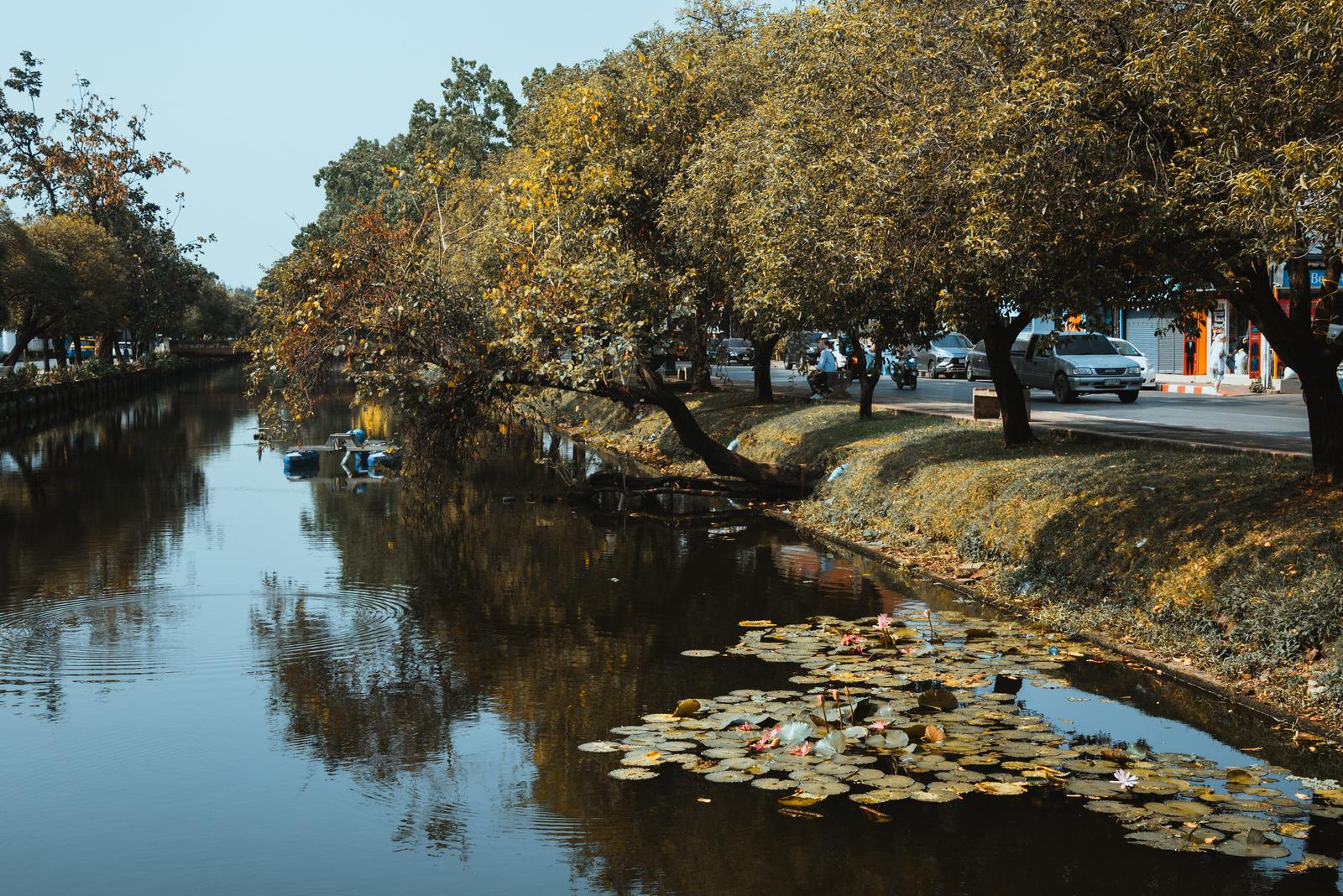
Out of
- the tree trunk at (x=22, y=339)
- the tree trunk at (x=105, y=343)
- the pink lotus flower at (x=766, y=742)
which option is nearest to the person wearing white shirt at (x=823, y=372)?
the pink lotus flower at (x=766, y=742)

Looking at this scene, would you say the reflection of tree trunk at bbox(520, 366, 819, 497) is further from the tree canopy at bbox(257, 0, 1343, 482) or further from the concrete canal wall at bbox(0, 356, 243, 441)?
the concrete canal wall at bbox(0, 356, 243, 441)

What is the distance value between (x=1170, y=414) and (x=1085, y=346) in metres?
7.05

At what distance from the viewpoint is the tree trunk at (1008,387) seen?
766 inches

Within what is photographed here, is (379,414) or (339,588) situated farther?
(379,414)

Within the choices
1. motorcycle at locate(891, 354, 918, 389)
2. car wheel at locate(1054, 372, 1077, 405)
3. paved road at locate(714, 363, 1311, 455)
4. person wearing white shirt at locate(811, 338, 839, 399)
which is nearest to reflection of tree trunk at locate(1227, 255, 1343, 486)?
paved road at locate(714, 363, 1311, 455)

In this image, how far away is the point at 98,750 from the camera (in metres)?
9.41

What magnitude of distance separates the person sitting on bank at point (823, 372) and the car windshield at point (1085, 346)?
6.07 metres

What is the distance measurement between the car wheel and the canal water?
17.2 meters

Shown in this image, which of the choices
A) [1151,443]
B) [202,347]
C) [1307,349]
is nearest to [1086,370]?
[1151,443]

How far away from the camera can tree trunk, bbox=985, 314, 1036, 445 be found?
19453mm

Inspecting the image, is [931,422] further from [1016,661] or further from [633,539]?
[1016,661]

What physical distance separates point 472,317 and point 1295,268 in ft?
39.5

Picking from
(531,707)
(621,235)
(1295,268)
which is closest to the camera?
(531,707)

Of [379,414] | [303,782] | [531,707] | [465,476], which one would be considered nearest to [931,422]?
[465,476]
